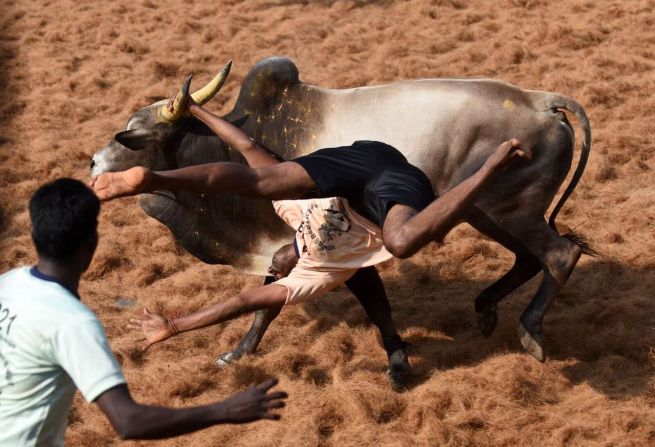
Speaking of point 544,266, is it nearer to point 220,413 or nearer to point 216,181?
point 216,181

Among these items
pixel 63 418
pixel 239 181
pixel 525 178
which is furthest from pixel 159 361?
pixel 63 418

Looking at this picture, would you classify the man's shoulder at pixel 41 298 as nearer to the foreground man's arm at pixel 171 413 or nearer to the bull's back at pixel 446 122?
the foreground man's arm at pixel 171 413

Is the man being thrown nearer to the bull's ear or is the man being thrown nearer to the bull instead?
the bull

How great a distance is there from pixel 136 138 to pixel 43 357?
302cm

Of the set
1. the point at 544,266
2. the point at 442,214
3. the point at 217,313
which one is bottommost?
the point at 544,266

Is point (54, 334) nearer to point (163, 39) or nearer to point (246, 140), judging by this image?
point (246, 140)

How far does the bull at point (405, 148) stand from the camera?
4.72 m

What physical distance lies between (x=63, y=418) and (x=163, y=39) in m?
7.03

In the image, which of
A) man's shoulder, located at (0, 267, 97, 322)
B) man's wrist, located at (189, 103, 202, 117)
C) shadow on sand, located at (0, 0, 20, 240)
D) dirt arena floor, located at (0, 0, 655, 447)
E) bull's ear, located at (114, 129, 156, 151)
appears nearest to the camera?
man's shoulder, located at (0, 267, 97, 322)

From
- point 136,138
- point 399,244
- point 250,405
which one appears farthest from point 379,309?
point 250,405

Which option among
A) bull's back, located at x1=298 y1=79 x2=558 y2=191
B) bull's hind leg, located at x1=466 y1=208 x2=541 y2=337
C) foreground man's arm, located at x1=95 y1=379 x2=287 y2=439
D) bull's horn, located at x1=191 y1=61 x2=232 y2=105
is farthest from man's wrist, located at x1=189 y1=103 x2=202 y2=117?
foreground man's arm, located at x1=95 y1=379 x2=287 y2=439

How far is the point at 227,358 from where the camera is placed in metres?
5.11

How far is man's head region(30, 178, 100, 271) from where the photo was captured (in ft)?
8.18

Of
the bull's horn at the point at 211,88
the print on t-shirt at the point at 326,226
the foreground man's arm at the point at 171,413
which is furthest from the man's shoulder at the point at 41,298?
the bull's horn at the point at 211,88
